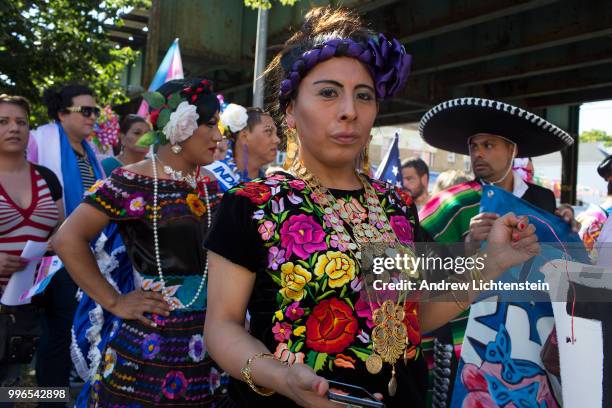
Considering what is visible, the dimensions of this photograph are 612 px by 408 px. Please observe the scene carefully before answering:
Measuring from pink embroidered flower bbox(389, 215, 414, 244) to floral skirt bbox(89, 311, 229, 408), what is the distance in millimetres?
1185

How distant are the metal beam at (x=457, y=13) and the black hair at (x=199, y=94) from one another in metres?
5.05

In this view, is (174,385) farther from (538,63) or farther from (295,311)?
(538,63)

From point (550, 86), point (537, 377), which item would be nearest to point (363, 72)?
point (537, 377)

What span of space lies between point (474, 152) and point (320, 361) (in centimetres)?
250

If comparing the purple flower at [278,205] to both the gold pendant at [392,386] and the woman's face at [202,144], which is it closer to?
the gold pendant at [392,386]

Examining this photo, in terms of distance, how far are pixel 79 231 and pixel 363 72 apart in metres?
1.56

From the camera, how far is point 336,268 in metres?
1.56

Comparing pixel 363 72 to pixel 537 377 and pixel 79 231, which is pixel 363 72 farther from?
pixel 537 377

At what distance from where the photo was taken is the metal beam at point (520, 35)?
25.1 ft

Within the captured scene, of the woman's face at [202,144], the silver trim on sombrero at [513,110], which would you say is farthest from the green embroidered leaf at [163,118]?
the silver trim on sombrero at [513,110]

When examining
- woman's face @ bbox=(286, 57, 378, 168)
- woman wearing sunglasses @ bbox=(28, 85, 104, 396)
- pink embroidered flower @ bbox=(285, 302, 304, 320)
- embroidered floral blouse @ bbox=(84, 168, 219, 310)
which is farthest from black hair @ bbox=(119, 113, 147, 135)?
pink embroidered flower @ bbox=(285, 302, 304, 320)

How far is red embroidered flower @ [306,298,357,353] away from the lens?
4.99 feet

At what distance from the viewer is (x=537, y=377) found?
2738 mm

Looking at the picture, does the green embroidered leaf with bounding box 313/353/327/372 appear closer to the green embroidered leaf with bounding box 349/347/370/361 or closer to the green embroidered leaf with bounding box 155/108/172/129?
the green embroidered leaf with bounding box 349/347/370/361
